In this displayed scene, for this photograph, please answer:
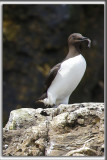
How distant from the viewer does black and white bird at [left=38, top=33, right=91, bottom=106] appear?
8.90 meters

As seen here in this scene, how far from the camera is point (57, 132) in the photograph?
24.9 feet

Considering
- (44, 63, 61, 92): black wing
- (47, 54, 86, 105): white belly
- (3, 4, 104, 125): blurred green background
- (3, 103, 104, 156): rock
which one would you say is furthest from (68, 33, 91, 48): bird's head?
(3, 4, 104, 125): blurred green background

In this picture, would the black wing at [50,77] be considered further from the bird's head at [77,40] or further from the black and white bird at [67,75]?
the bird's head at [77,40]

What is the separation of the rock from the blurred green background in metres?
9.79

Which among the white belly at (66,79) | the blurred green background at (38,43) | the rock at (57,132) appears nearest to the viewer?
the rock at (57,132)

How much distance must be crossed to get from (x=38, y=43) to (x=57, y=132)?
37.9 feet

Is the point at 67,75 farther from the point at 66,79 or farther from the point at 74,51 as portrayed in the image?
the point at 74,51

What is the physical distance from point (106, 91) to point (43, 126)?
0.95 m

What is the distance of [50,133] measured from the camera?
755 centimetres

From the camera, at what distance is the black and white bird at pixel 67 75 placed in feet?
29.2

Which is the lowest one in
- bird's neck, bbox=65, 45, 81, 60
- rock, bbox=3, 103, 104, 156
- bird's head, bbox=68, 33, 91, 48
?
rock, bbox=3, 103, 104, 156

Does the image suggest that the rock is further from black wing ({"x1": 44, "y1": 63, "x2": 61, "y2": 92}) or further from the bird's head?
the bird's head

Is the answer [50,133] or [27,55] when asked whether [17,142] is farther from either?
[27,55]

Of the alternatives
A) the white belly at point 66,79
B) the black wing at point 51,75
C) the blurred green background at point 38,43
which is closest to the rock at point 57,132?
the white belly at point 66,79
